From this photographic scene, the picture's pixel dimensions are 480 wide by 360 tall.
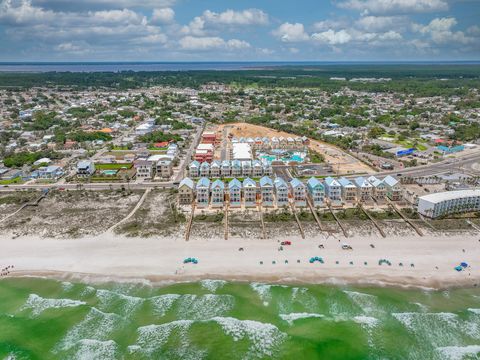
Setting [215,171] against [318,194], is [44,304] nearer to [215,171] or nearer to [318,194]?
[318,194]

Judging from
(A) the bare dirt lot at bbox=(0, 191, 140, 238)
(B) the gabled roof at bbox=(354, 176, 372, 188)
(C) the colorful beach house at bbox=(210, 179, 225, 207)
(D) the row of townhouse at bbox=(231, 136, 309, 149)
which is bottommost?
(A) the bare dirt lot at bbox=(0, 191, 140, 238)

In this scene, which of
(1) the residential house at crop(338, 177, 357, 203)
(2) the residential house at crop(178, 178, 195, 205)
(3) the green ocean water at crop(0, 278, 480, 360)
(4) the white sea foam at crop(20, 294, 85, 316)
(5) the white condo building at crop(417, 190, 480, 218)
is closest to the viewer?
(3) the green ocean water at crop(0, 278, 480, 360)

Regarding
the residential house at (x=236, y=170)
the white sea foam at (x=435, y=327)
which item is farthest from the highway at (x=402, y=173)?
the white sea foam at (x=435, y=327)

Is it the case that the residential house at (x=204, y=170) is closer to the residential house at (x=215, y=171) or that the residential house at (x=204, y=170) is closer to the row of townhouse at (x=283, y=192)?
the residential house at (x=215, y=171)

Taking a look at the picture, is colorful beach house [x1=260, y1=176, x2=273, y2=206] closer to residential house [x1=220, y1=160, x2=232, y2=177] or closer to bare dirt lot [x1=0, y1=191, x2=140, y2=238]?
residential house [x1=220, y1=160, x2=232, y2=177]

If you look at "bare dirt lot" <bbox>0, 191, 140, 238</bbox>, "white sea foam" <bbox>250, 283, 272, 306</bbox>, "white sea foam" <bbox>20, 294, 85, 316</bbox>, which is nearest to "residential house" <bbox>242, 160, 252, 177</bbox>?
"bare dirt lot" <bbox>0, 191, 140, 238</bbox>

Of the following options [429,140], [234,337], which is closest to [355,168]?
[429,140]

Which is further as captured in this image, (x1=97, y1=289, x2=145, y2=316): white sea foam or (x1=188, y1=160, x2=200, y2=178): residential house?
(x1=188, y1=160, x2=200, y2=178): residential house
